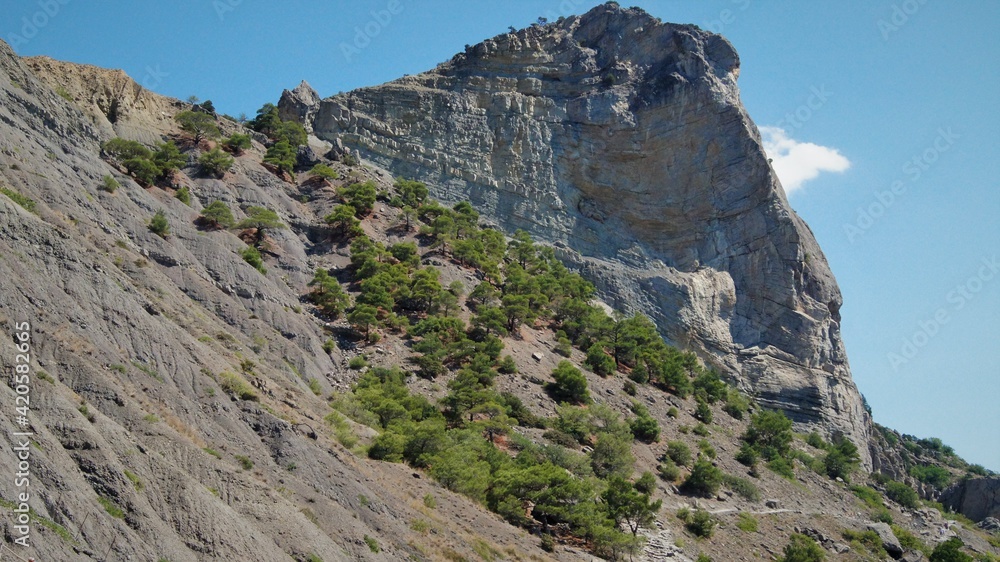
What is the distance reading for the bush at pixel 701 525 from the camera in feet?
108

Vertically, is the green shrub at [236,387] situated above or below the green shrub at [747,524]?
below

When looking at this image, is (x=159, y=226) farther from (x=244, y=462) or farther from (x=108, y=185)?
(x=244, y=462)

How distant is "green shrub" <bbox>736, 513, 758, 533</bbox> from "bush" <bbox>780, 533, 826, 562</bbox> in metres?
1.57

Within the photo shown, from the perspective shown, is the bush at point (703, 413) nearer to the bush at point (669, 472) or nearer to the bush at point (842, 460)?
the bush at point (842, 460)

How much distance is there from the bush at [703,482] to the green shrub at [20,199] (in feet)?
96.4

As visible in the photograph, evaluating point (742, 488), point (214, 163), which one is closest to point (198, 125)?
point (214, 163)

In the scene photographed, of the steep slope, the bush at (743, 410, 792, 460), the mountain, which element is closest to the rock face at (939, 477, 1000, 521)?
the mountain

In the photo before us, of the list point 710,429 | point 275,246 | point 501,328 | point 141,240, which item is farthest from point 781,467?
point 141,240

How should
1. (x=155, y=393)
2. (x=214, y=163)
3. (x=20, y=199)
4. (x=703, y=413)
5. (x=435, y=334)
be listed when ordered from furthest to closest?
(x=703, y=413) → (x=214, y=163) → (x=435, y=334) → (x=20, y=199) → (x=155, y=393)

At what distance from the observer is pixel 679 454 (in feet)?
133

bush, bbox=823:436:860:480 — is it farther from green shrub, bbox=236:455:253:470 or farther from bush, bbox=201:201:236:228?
green shrub, bbox=236:455:253:470

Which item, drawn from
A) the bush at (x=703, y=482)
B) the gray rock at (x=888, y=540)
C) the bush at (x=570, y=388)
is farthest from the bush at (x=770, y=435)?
the bush at (x=570, y=388)

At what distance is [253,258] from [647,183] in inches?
1591

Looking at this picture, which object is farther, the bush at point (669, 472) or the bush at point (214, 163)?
the bush at point (214, 163)
